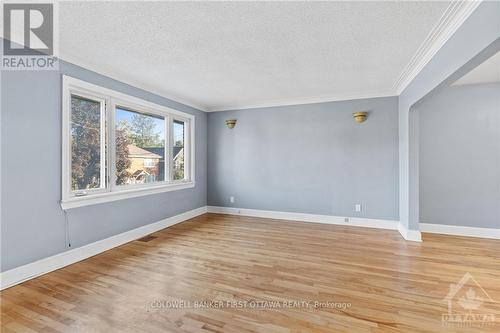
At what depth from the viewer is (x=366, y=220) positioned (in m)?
4.38

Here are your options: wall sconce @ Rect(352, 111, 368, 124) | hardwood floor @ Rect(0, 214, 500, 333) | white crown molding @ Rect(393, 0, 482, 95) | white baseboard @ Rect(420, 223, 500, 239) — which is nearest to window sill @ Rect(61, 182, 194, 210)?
hardwood floor @ Rect(0, 214, 500, 333)

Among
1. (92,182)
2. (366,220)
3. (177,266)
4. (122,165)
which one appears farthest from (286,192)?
(92,182)

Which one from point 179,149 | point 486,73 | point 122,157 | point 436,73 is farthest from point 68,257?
point 486,73

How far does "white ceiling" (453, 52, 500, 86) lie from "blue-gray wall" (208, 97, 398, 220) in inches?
39.3

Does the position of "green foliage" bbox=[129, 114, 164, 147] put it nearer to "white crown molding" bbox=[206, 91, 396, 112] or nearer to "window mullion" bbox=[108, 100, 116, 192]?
"window mullion" bbox=[108, 100, 116, 192]

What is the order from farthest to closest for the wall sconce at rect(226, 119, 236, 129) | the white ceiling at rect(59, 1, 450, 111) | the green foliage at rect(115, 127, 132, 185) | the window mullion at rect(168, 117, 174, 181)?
1. the wall sconce at rect(226, 119, 236, 129)
2. the window mullion at rect(168, 117, 174, 181)
3. the green foliage at rect(115, 127, 132, 185)
4. the white ceiling at rect(59, 1, 450, 111)

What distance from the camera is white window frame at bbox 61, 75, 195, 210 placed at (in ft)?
9.05

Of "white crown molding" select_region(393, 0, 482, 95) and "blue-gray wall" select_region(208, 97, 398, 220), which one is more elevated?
"white crown molding" select_region(393, 0, 482, 95)

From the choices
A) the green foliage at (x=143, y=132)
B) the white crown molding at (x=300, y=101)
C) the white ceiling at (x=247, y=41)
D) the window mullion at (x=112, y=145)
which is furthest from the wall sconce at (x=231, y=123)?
the window mullion at (x=112, y=145)

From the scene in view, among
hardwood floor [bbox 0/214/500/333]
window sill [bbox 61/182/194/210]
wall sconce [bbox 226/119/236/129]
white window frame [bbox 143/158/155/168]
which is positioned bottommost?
hardwood floor [bbox 0/214/500/333]

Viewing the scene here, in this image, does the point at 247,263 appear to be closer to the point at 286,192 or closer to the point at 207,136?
the point at 286,192

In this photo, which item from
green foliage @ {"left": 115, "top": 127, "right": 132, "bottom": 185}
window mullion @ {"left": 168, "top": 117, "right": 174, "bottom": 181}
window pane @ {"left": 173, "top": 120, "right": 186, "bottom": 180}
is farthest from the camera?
window pane @ {"left": 173, "top": 120, "right": 186, "bottom": 180}

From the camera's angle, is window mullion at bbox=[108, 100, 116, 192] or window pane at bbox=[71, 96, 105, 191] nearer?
window pane at bbox=[71, 96, 105, 191]

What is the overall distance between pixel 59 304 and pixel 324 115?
465 centimetres
